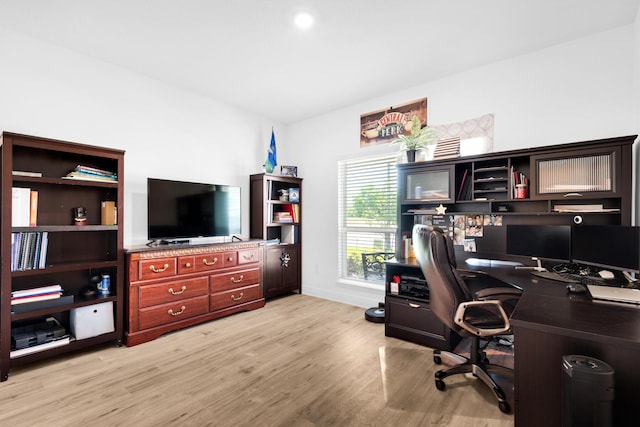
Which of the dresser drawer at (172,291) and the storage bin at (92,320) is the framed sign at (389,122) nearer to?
the dresser drawer at (172,291)

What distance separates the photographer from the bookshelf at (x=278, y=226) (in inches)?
169

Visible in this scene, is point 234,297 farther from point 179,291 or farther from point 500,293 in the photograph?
point 500,293

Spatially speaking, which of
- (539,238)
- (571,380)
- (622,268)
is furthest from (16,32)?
(622,268)

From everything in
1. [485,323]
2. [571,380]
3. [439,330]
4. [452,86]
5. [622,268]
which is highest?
[452,86]

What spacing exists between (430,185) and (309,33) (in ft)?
6.22

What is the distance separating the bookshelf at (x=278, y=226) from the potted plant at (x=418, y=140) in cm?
187

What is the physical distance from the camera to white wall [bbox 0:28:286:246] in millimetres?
2656

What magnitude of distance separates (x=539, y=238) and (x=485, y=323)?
104 cm

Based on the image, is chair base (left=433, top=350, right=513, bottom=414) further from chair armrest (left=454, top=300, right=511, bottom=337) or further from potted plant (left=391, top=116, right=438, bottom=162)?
potted plant (left=391, top=116, right=438, bottom=162)

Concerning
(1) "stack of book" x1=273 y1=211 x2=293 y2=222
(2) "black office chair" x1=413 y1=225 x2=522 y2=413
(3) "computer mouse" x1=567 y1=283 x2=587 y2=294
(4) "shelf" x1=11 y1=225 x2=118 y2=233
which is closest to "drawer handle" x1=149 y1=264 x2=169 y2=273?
(4) "shelf" x1=11 y1=225 x2=118 y2=233

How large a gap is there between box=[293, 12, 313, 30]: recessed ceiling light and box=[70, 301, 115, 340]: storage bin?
2990 millimetres

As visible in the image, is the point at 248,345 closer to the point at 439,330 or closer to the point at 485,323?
the point at 439,330

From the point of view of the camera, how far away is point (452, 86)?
3352 mm

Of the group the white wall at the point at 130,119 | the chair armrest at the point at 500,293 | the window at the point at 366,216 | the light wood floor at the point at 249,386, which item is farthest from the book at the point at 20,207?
the chair armrest at the point at 500,293
